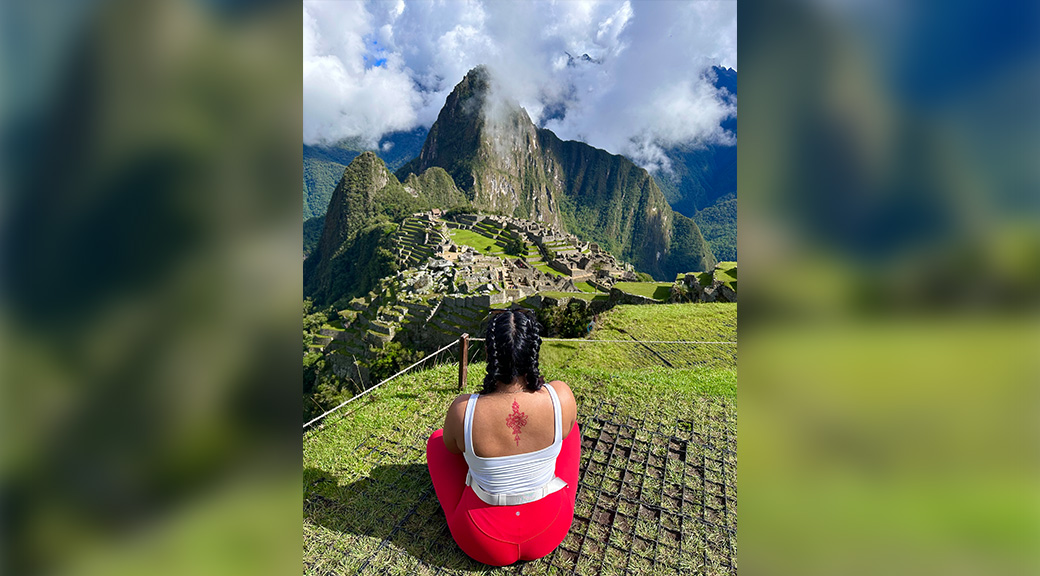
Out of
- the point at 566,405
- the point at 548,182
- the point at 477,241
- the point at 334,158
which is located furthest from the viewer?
the point at 548,182

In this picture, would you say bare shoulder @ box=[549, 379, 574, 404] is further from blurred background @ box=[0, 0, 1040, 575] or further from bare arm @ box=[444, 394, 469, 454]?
blurred background @ box=[0, 0, 1040, 575]

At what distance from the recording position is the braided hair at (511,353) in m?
2.08

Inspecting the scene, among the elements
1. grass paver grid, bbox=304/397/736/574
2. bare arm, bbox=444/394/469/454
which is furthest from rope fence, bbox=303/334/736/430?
bare arm, bbox=444/394/469/454

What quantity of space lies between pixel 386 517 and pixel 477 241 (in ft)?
161

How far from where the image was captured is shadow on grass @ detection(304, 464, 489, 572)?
2.24 meters

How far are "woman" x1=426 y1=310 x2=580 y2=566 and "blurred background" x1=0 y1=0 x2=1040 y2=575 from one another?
1399mm

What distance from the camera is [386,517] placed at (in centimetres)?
254

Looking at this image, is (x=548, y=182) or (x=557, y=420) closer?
(x=557, y=420)

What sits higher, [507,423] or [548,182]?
[548,182]
